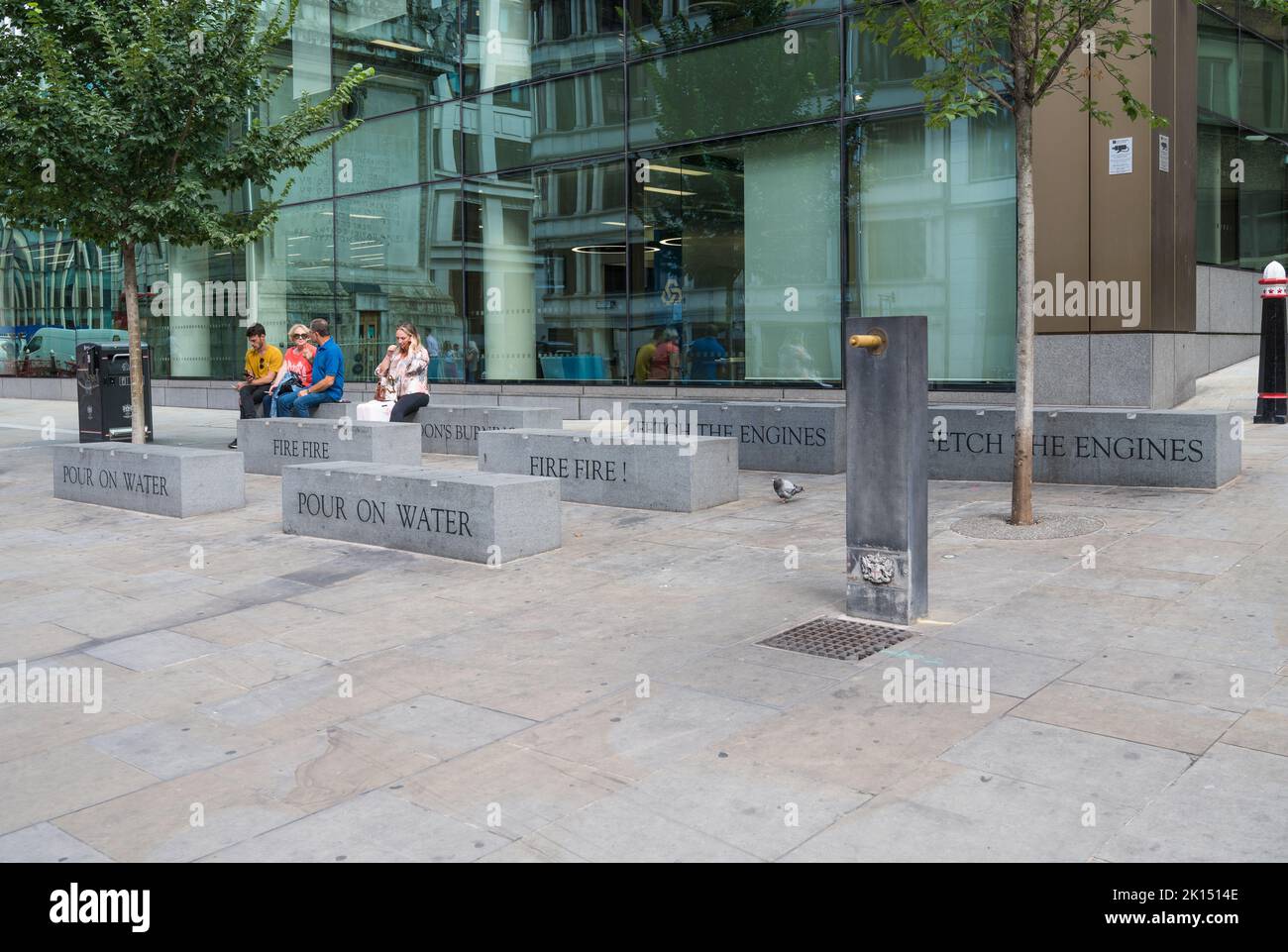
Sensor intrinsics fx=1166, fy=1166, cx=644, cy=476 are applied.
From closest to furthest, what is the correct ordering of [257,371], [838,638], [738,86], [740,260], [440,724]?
[440,724] → [838,638] → [257,371] → [738,86] → [740,260]

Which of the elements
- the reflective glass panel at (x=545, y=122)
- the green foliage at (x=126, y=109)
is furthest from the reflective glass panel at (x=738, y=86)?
the green foliage at (x=126, y=109)

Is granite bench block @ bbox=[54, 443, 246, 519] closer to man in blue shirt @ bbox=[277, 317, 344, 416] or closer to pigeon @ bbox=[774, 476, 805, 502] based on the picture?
man in blue shirt @ bbox=[277, 317, 344, 416]

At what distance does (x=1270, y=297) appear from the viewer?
12.9 metres

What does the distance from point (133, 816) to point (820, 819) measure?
2404 millimetres

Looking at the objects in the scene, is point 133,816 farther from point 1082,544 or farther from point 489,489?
point 1082,544

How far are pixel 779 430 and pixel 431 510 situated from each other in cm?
513

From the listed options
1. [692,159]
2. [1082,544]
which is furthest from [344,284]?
[1082,544]

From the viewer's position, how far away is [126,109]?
13.9m

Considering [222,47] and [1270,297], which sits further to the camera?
[222,47]

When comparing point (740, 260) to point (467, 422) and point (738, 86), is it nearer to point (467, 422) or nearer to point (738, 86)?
point (738, 86)

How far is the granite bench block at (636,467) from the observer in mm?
10398

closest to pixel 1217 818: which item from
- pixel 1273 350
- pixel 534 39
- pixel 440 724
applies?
pixel 440 724

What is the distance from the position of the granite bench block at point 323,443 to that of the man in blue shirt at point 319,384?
106 centimetres

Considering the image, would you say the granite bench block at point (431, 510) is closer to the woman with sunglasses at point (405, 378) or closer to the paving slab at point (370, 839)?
the paving slab at point (370, 839)
